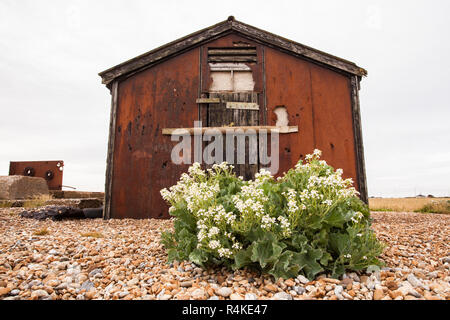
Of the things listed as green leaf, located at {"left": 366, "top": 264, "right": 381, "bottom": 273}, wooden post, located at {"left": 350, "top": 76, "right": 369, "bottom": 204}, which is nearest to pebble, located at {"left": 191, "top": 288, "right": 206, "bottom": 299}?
green leaf, located at {"left": 366, "top": 264, "right": 381, "bottom": 273}

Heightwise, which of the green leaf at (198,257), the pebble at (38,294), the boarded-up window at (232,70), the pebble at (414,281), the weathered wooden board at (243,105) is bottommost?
the pebble at (38,294)

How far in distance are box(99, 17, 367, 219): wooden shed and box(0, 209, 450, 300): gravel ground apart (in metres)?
2.74

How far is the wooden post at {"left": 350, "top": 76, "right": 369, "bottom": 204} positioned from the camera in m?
5.94

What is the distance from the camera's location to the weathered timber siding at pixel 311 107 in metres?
6.16

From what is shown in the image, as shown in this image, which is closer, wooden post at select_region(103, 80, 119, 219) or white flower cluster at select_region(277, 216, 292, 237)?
white flower cluster at select_region(277, 216, 292, 237)

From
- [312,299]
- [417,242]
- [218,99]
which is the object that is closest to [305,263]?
[312,299]

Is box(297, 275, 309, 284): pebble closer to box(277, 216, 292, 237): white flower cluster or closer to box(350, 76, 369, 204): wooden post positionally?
box(277, 216, 292, 237): white flower cluster

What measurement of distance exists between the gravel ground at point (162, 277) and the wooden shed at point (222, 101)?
274 cm

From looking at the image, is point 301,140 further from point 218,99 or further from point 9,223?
point 9,223

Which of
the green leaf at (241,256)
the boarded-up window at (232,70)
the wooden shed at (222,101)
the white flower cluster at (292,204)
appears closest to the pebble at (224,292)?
the green leaf at (241,256)

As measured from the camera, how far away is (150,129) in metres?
6.53

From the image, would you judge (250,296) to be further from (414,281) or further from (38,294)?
(38,294)

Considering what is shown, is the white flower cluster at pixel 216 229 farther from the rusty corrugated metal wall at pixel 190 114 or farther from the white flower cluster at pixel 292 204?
the rusty corrugated metal wall at pixel 190 114
